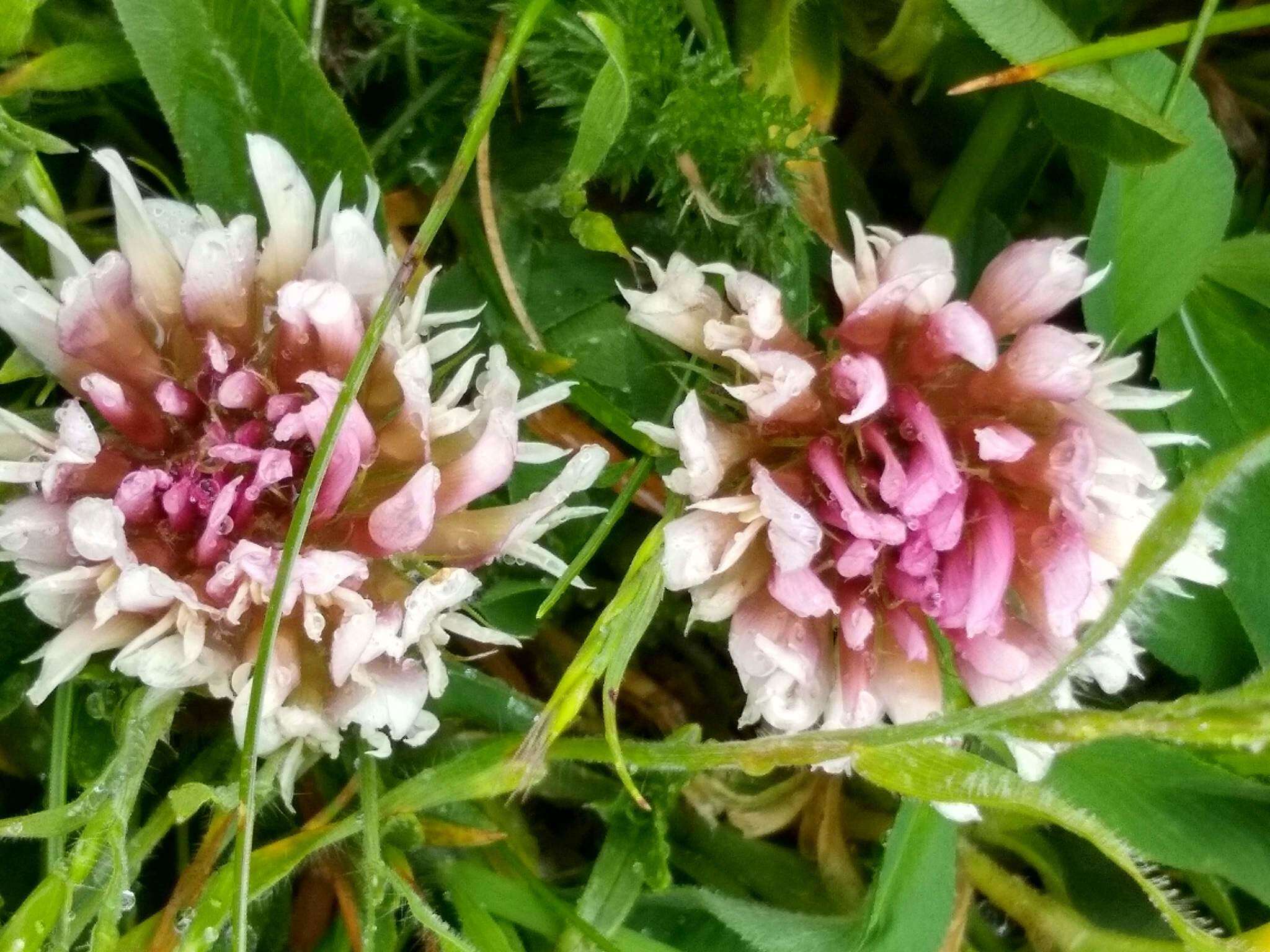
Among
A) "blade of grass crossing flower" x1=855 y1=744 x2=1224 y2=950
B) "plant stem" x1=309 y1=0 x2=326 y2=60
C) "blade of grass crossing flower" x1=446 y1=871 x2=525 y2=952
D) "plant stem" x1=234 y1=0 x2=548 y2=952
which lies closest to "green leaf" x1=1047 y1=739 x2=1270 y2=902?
"blade of grass crossing flower" x1=855 y1=744 x2=1224 y2=950

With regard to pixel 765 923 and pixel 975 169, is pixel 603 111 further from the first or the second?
pixel 765 923

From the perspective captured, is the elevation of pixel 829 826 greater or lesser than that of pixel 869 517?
lesser

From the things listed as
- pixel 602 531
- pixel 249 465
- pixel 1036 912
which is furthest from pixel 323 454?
pixel 1036 912

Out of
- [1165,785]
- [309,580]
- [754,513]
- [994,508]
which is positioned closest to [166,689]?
[309,580]

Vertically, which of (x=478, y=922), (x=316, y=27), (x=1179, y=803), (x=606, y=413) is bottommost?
(x=478, y=922)

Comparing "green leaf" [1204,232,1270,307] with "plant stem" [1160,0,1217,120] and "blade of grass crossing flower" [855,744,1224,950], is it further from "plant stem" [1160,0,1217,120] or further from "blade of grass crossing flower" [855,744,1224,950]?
"blade of grass crossing flower" [855,744,1224,950]

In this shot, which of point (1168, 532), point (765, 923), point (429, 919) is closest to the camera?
point (1168, 532)

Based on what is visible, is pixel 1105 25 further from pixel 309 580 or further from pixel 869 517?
pixel 309 580

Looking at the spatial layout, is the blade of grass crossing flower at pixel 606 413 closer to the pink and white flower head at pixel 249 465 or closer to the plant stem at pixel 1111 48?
the pink and white flower head at pixel 249 465
